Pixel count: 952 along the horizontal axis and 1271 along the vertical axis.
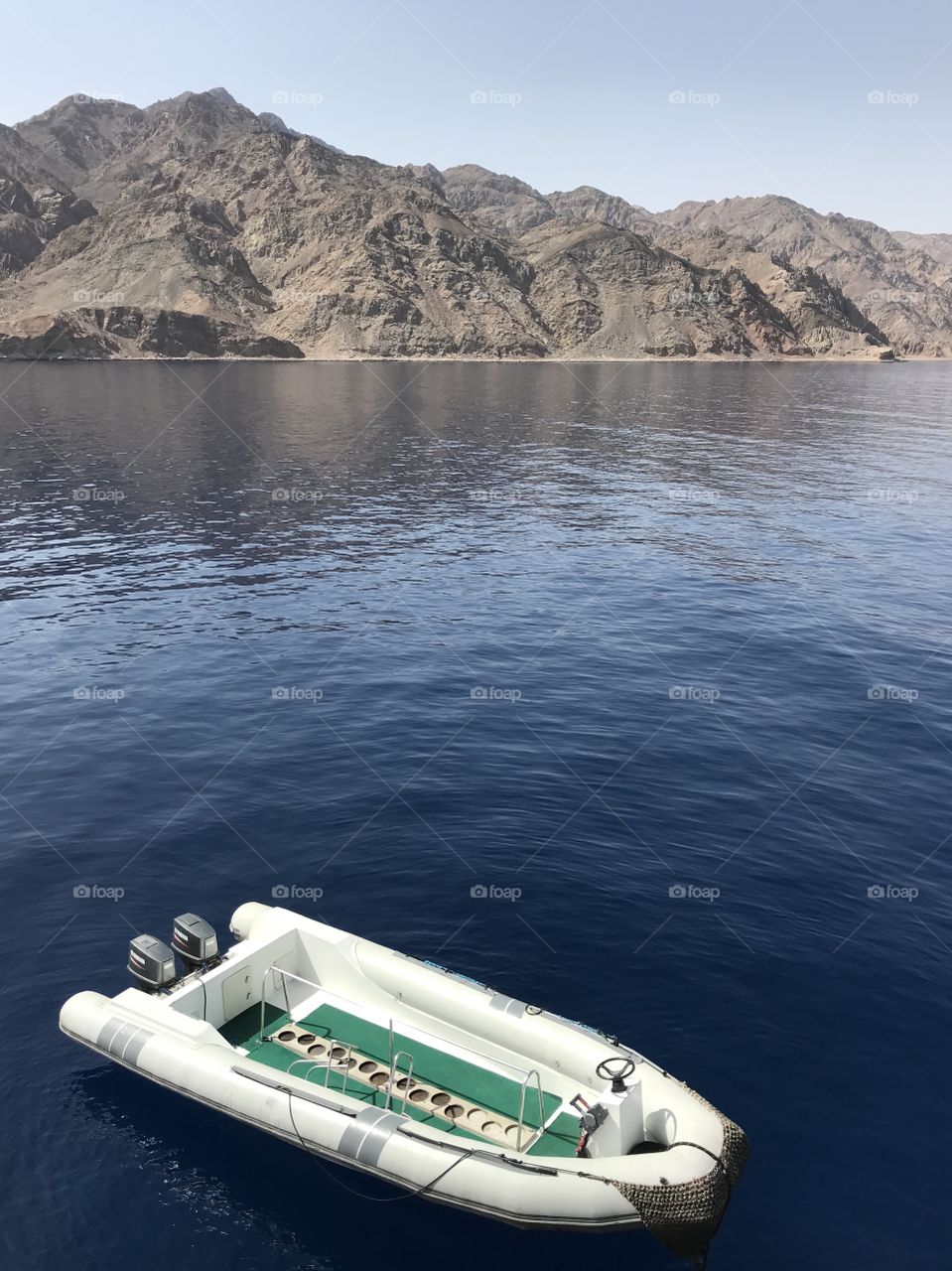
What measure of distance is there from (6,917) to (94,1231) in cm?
963

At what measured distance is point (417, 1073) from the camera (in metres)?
17.6

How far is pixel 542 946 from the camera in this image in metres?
21.5

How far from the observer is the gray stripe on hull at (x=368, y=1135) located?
48.8ft

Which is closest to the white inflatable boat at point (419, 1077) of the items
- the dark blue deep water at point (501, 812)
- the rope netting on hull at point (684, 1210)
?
the rope netting on hull at point (684, 1210)

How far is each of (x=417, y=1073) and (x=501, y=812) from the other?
10444 millimetres

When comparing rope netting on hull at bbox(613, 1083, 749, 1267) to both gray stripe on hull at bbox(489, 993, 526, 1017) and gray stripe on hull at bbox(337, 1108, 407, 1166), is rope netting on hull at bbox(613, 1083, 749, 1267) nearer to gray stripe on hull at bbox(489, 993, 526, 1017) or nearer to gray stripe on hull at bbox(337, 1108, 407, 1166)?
gray stripe on hull at bbox(337, 1108, 407, 1166)

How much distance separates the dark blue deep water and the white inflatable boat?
109cm

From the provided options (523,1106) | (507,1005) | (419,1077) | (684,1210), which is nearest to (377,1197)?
→ (419,1077)

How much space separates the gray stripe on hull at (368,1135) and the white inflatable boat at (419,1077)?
0.02 m

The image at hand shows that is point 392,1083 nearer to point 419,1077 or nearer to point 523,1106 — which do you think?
point 419,1077

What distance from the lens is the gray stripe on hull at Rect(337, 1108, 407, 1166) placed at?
1488cm

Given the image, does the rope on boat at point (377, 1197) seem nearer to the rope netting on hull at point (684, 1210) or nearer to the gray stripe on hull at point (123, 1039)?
the rope netting on hull at point (684, 1210)

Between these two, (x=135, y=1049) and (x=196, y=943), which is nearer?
(x=135, y=1049)

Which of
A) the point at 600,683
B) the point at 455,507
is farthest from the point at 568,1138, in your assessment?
the point at 455,507
